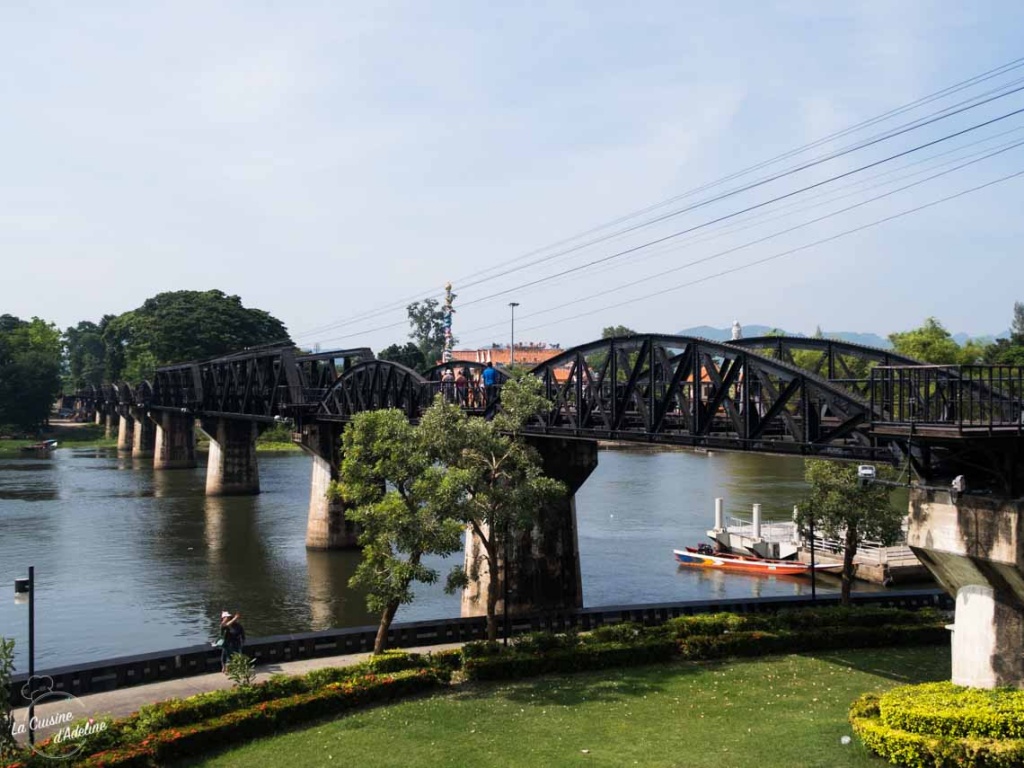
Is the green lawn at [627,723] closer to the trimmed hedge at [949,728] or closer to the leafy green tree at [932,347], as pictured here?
the trimmed hedge at [949,728]

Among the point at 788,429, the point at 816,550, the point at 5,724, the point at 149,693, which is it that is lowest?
the point at 816,550

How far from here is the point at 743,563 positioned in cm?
5859

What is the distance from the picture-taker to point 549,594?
137 feet

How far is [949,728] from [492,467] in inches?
628

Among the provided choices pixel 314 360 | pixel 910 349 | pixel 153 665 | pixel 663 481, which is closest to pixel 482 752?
pixel 153 665

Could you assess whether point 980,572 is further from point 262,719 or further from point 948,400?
point 262,719

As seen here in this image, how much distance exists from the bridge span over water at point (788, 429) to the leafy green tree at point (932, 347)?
233ft

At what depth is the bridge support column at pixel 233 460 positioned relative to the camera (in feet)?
307

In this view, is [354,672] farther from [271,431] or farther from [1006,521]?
[271,431]

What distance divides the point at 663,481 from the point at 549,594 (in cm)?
6792

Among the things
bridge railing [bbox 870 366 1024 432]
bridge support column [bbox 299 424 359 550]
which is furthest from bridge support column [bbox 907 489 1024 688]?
bridge support column [bbox 299 424 359 550]

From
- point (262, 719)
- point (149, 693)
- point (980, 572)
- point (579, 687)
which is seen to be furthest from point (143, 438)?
point (980, 572)

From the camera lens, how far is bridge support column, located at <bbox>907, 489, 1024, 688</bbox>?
67.7ft

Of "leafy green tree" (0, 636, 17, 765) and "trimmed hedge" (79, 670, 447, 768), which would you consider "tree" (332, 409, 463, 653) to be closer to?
"trimmed hedge" (79, 670, 447, 768)
